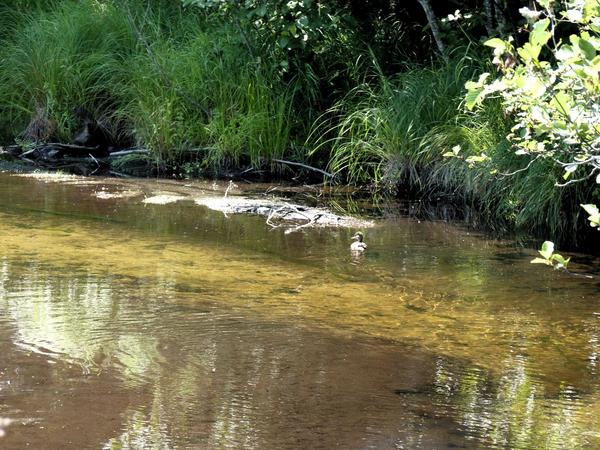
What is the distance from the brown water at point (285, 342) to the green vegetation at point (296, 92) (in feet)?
4.24

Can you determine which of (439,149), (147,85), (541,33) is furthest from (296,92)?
(541,33)

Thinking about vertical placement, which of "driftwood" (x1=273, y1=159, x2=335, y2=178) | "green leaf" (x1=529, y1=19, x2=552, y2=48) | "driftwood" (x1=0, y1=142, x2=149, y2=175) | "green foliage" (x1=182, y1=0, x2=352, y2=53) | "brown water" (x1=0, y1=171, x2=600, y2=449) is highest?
"green foliage" (x1=182, y1=0, x2=352, y2=53)

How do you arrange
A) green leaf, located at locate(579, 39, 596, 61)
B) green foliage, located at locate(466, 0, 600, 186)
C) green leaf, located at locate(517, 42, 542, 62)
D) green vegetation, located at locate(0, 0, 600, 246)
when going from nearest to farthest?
green leaf, located at locate(579, 39, 596, 61), green foliage, located at locate(466, 0, 600, 186), green leaf, located at locate(517, 42, 542, 62), green vegetation, located at locate(0, 0, 600, 246)

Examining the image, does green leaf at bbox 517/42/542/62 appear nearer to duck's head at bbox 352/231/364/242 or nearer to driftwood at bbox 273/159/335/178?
duck's head at bbox 352/231/364/242

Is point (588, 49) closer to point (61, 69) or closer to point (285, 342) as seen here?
point (285, 342)

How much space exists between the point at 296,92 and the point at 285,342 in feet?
18.6

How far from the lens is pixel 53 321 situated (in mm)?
4012

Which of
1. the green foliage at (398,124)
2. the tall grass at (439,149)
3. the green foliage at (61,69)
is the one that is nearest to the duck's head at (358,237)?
the tall grass at (439,149)

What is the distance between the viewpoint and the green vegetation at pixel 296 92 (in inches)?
284

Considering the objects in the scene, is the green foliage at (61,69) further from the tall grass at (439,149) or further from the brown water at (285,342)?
the brown water at (285,342)

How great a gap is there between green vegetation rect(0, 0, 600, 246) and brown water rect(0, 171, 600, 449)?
1293mm

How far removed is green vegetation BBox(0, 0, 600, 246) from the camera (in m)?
7.21

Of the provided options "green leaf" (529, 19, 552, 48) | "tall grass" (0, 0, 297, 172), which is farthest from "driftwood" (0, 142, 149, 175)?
"green leaf" (529, 19, 552, 48)

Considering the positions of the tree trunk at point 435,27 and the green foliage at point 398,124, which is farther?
the tree trunk at point 435,27
